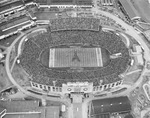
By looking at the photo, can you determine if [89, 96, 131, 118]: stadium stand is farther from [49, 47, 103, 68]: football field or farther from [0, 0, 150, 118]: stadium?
[49, 47, 103, 68]: football field

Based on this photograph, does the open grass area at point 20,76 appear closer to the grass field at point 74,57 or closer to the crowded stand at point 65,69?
the crowded stand at point 65,69

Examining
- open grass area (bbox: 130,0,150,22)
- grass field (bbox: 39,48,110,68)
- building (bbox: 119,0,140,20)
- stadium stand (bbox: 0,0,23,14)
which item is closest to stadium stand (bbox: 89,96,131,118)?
grass field (bbox: 39,48,110,68)

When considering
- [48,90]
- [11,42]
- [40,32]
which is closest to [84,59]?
[48,90]

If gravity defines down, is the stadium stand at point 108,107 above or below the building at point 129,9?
below

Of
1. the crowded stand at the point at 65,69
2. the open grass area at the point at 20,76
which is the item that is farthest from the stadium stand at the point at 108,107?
the open grass area at the point at 20,76

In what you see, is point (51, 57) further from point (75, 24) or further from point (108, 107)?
point (108, 107)

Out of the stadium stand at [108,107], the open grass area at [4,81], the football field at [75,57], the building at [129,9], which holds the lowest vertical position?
the stadium stand at [108,107]

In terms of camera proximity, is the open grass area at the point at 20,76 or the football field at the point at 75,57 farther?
the football field at the point at 75,57

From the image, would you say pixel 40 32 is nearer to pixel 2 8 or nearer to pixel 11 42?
pixel 11 42
